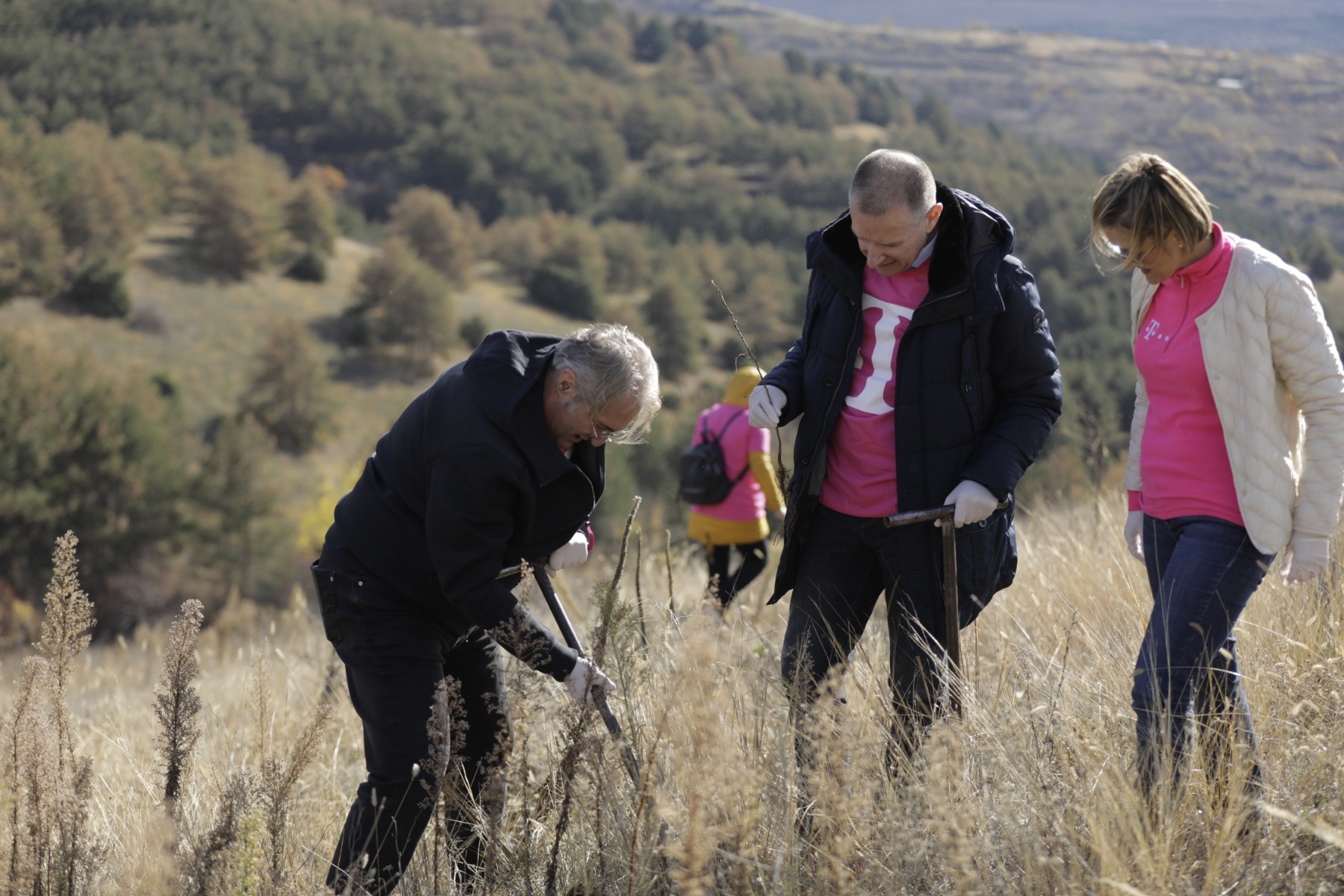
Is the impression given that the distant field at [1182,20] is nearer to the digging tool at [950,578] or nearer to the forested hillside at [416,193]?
the forested hillside at [416,193]

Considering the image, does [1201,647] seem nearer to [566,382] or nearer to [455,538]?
[566,382]

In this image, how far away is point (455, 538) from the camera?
2.38 meters

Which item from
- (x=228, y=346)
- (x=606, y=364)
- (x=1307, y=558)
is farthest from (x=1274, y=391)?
(x=228, y=346)

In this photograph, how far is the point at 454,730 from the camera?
2.38 m

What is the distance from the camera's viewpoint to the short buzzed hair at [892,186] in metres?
2.57

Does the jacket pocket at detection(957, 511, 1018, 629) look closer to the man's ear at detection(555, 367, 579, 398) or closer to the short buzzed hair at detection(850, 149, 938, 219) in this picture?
the short buzzed hair at detection(850, 149, 938, 219)

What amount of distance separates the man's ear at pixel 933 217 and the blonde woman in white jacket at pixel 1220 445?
1.15 ft

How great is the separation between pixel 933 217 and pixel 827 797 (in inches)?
52.1

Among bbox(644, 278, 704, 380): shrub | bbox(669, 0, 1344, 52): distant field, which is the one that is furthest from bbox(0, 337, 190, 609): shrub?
bbox(669, 0, 1344, 52): distant field

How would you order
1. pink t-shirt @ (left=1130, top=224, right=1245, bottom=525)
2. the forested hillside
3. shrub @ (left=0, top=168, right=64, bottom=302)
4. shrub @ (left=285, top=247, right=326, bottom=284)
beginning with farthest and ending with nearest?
shrub @ (left=285, top=247, right=326, bottom=284), shrub @ (left=0, top=168, right=64, bottom=302), the forested hillside, pink t-shirt @ (left=1130, top=224, right=1245, bottom=525)

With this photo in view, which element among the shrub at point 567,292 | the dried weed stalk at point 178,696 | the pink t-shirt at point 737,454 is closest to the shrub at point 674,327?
the shrub at point 567,292

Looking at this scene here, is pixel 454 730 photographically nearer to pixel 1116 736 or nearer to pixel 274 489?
pixel 1116 736

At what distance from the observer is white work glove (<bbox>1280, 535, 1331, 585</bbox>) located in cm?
234

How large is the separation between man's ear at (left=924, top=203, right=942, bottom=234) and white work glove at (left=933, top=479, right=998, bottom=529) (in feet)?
1.94
